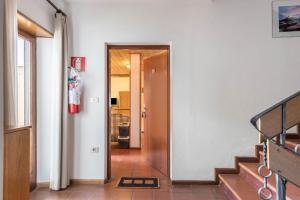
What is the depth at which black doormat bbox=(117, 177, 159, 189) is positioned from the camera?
3672mm

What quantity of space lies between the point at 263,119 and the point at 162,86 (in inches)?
112

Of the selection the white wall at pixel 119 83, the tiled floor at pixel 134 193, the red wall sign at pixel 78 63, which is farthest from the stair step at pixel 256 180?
the white wall at pixel 119 83

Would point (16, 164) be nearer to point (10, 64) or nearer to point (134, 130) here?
point (10, 64)

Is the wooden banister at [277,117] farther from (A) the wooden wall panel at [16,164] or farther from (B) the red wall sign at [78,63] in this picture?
(B) the red wall sign at [78,63]

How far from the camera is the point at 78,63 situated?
3.78 metres

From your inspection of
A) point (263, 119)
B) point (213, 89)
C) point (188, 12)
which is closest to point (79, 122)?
point (213, 89)

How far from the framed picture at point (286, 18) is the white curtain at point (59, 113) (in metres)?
3.19

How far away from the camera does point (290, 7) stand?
3672mm

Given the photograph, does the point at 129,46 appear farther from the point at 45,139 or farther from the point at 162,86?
the point at 45,139

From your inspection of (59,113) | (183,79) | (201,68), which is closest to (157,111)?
(183,79)

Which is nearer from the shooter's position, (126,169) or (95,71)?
(95,71)

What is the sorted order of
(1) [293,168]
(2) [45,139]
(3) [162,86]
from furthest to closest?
(3) [162,86] < (2) [45,139] < (1) [293,168]

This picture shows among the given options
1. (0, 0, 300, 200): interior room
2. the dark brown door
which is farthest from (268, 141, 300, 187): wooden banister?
the dark brown door

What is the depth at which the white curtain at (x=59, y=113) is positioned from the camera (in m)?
3.46
